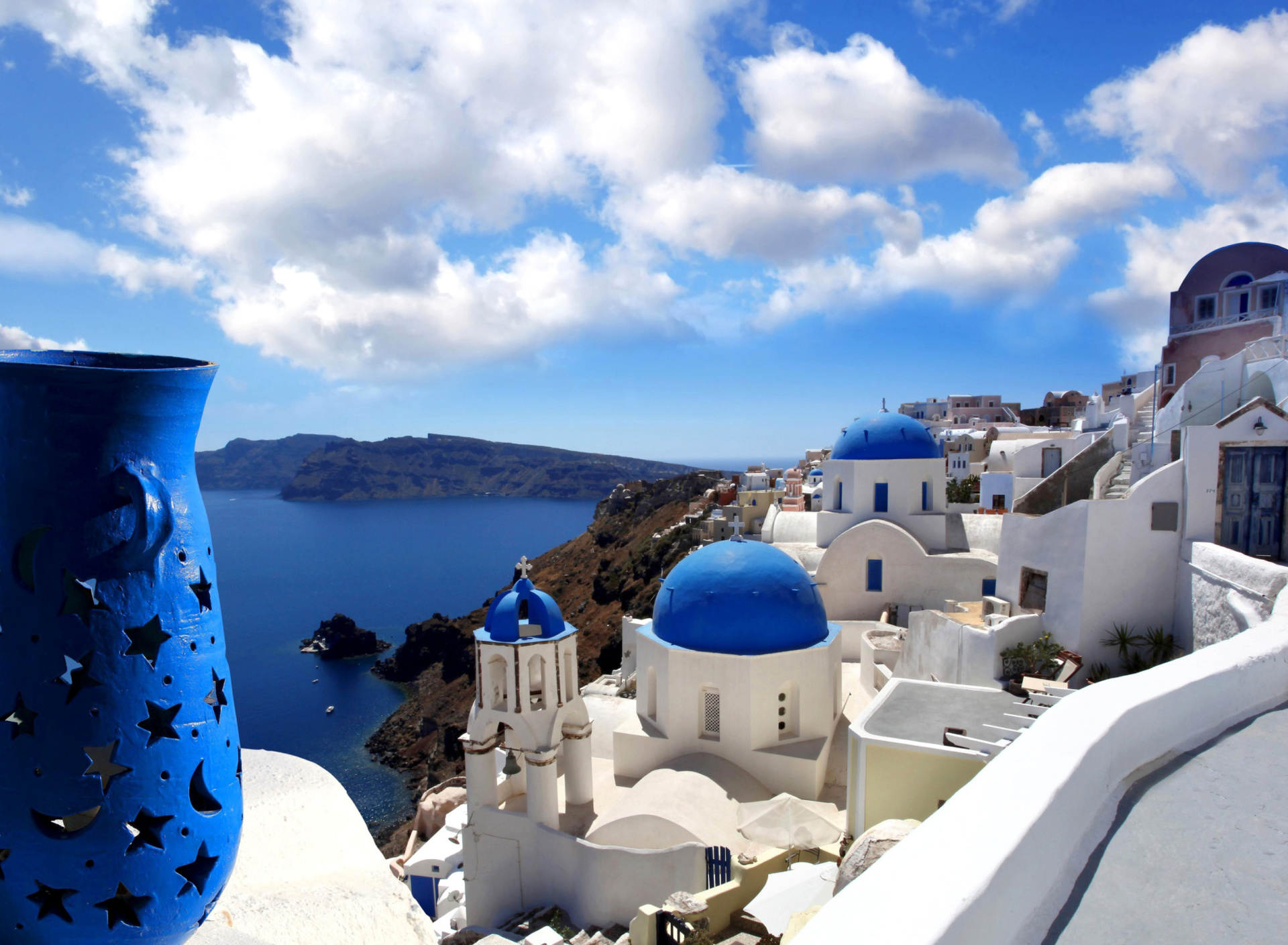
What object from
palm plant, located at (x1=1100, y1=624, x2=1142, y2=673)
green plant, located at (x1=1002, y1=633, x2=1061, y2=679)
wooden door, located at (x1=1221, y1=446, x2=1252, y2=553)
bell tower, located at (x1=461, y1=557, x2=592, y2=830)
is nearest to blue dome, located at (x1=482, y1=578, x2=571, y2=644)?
bell tower, located at (x1=461, y1=557, x2=592, y2=830)

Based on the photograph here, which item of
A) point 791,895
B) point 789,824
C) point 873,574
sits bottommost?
point 789,824

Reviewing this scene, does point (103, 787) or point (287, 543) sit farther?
point (287, 543)

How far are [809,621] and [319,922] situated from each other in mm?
8122

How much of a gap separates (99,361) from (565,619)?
2818cm

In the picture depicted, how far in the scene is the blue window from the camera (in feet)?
55.5

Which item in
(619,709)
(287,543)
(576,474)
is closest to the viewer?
(619,709)

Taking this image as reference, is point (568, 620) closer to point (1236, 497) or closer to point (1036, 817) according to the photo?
point (1236, 497)

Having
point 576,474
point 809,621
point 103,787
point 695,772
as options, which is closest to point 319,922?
point 103,787

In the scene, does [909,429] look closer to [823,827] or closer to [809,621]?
[809,621]

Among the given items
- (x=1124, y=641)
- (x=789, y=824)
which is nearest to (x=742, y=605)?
(x=789, y=824)

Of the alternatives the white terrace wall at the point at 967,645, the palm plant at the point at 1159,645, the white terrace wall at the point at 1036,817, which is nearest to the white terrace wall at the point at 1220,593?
the palm plant at the point at 1159,645

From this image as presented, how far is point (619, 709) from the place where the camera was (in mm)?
13492

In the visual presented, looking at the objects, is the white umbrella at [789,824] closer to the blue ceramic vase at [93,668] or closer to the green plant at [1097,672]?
the green plant at [1097,672]

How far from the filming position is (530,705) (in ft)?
32.9
